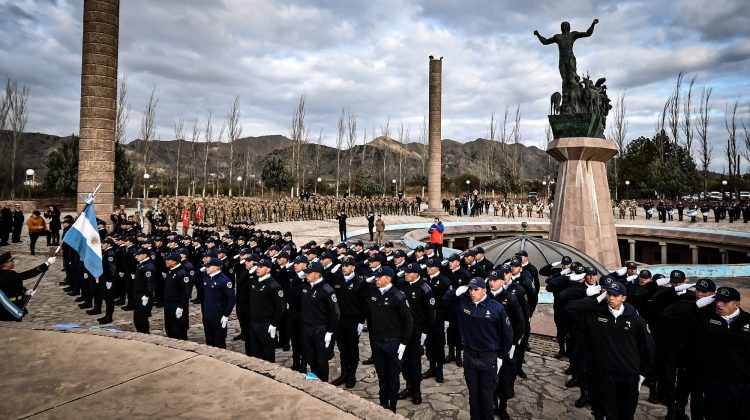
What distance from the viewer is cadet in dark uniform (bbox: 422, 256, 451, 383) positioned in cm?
600

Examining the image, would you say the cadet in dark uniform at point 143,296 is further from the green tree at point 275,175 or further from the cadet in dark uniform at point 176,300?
the green tree at point 275,175

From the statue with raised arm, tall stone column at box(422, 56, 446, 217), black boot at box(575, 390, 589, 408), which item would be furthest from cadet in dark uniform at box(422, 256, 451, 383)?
tall stone column at box(422, 56, 446, 217)

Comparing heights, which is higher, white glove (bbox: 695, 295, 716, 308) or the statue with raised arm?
the statue with raised arm

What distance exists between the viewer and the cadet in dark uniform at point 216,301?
6.20m

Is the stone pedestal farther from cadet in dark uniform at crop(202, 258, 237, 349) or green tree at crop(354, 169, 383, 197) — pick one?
green tree at crop(354, 169, 383, 197)

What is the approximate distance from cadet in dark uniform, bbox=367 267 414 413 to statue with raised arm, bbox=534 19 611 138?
11.1 m

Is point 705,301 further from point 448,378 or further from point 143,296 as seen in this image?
point 143,296

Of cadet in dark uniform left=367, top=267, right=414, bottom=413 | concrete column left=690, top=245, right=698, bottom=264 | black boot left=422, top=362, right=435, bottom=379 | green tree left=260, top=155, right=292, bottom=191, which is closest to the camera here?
cadet in dark uniform left=367, top=267, right=414, bottom=413

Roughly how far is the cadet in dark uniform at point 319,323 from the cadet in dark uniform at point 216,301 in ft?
4.49

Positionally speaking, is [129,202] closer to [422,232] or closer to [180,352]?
[422,232]

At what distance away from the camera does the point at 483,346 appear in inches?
171

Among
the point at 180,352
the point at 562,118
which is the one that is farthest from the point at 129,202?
the point at 180,352

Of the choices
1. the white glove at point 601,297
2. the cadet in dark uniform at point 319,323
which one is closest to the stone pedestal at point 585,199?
the white glove at point 601,297

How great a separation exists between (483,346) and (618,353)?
123 cm
